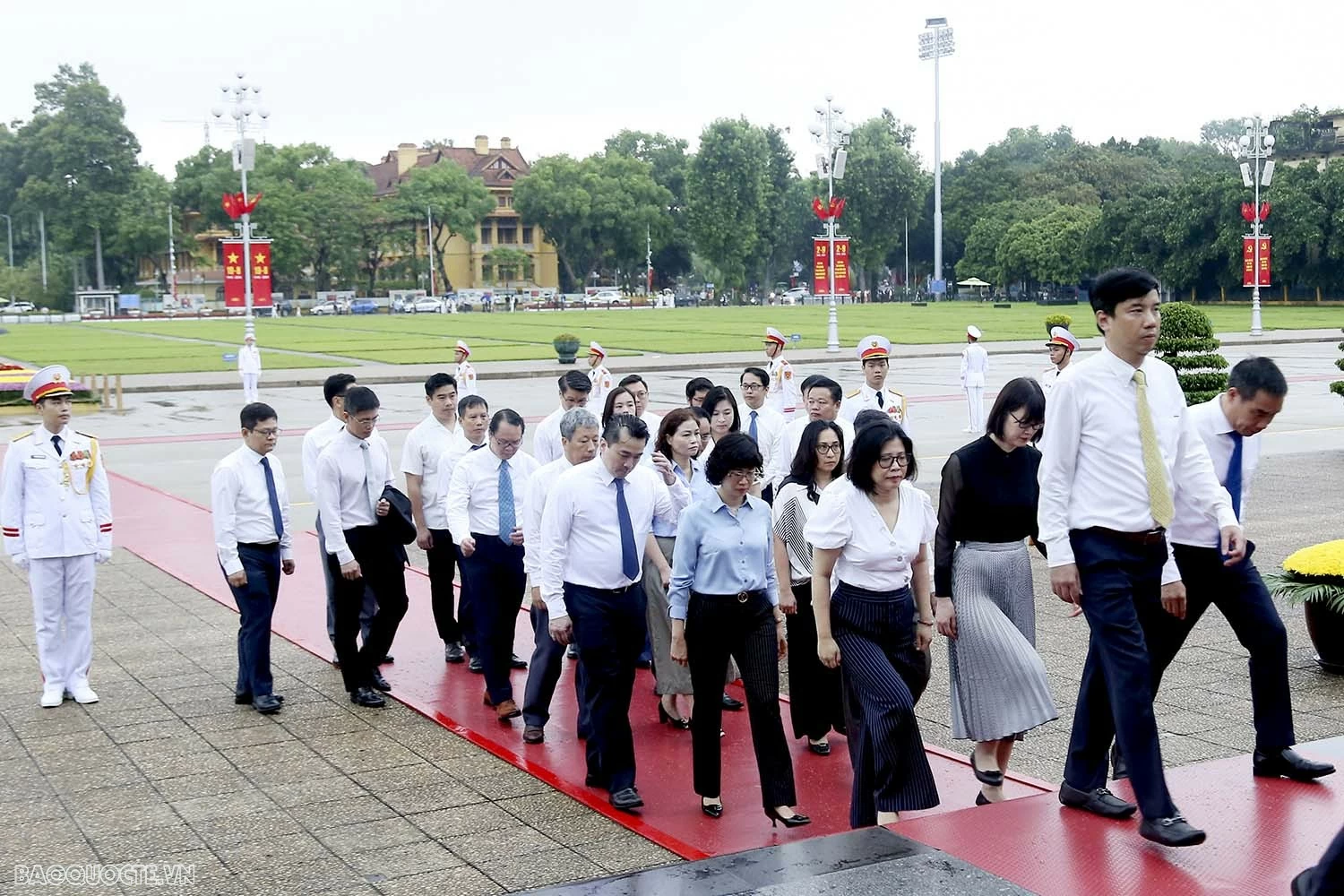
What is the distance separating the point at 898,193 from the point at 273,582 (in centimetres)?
10178

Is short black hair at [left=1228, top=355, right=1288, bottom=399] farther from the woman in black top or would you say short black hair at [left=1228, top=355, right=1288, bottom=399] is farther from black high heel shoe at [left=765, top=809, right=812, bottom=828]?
black high heel shoe at [left=765, top=809, right=812, bottom=828]

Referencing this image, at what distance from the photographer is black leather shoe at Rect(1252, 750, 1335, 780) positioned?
5543mm

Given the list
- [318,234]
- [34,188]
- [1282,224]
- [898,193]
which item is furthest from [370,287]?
[1282,224]

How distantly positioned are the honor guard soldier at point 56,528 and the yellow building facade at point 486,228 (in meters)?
106

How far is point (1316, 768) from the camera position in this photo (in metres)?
5.54

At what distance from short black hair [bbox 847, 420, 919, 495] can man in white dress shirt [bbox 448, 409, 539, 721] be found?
8.35 ft

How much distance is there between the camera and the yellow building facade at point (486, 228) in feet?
393

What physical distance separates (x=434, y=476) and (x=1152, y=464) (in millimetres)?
5129

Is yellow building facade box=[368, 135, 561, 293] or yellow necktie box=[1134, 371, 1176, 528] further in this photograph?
yellow building facade box=[368, 135, 561, 293]

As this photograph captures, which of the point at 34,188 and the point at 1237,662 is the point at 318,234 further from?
the point at 1237,662

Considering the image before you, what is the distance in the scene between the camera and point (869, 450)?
550cm

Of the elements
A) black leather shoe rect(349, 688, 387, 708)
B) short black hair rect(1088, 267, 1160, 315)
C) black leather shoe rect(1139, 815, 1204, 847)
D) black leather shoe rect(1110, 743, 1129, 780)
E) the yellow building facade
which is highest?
the yellow building facade

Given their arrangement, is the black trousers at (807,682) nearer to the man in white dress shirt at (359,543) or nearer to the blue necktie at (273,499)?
the man in white dress shirt at (359,543)

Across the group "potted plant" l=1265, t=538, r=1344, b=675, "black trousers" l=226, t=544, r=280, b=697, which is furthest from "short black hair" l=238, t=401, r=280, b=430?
"potted plant" l=1265, t=538, r=1344, b=675
